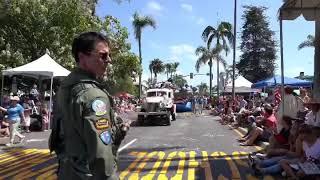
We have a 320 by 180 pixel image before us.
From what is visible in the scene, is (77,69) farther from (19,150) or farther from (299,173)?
(19,150)

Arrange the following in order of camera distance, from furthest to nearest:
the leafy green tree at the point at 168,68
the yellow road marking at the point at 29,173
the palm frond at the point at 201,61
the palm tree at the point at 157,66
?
the leafy green tree at the point at 168,68 < the palm tree at the point at 157,66 < the palm frond at the point at 201,61 < the yellow road marking at the point at 29,173

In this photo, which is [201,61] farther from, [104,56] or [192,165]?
[104,56]

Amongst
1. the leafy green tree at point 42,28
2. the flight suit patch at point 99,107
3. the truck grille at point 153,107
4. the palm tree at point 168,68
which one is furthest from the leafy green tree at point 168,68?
the flight suit patch at point 99,107

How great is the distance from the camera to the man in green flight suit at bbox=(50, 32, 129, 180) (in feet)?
10.0

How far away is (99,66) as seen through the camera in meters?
3.31

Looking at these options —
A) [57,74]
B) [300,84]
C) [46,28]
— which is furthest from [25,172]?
[46,28]

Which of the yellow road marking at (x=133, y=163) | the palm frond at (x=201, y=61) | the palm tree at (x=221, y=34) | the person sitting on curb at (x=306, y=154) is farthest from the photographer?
the palm frond at (x=201, y=61)

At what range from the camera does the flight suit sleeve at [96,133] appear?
3.03 meters

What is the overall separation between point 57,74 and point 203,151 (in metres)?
10.1

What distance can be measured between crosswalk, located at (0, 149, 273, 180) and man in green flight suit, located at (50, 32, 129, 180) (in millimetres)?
6907

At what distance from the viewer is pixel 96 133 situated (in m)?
3.03

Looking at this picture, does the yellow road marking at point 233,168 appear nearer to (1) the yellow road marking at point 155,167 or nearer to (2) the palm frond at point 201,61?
(1) the yellow road marking at point 155,167

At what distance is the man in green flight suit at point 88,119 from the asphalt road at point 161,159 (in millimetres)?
6952

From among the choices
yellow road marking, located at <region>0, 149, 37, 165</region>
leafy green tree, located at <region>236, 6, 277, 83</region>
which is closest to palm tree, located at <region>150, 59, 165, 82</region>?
leafy green tree, located at <region>236, 6, 277, 83</region>
